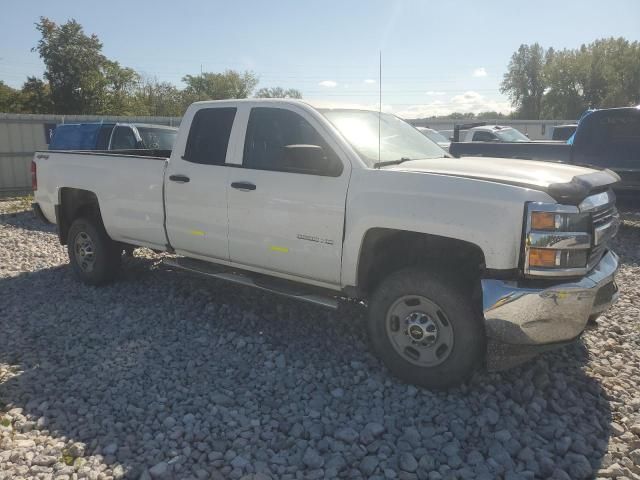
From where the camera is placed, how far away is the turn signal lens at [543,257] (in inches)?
124

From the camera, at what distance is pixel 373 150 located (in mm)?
4133

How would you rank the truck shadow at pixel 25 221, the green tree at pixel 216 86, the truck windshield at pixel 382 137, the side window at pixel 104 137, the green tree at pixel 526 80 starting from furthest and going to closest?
the green tree at pixel 526 80
the green tree at pixel 216 86
the side window at pixel 104 137
the truck shadow at pixel 25 221
the truck windshield at pixel 382 137

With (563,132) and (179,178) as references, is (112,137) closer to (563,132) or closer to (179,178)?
(179,178)

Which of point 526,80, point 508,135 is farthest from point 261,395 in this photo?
point 526,80

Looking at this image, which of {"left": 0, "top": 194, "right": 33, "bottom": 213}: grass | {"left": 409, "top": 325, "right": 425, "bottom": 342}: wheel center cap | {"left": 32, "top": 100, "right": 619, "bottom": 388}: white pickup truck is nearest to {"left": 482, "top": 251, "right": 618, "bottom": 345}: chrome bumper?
{"left": 32, "top": 100, "right": 619, "bottom": 388}: white pickup truck

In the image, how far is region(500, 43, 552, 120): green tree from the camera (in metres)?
80.8

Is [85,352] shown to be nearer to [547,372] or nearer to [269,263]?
[269,263]

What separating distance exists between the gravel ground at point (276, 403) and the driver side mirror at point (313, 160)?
1494 mm

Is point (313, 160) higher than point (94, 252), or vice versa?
point (313, 160)

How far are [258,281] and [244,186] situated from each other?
828 millimetres

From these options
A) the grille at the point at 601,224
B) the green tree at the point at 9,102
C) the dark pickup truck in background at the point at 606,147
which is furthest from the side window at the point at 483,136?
the green tree at the point at 9,102

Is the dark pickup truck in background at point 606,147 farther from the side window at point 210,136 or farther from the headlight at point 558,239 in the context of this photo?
the side window at point 210,136

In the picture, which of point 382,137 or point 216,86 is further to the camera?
point 216,86

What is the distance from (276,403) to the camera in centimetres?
356
